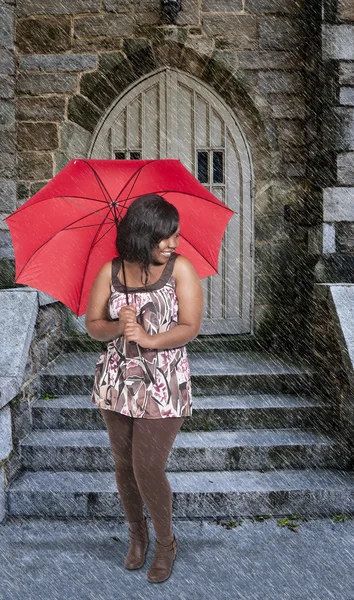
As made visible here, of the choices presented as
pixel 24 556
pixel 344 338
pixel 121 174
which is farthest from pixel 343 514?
pixel 121 174

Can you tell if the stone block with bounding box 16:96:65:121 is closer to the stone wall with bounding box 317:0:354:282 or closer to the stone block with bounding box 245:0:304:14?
the stone block with bounding box 245:0:304:14

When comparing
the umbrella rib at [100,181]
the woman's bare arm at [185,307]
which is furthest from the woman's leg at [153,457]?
the umbrella rib at [100,181]

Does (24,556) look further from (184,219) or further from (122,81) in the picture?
(122,81)

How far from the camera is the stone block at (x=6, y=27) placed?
5848 millimetres

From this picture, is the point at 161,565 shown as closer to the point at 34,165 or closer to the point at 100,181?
the point at 100,181

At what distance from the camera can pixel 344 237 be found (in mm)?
5586

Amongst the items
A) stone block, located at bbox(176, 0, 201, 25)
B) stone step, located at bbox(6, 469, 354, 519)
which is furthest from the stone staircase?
stone block, located at bbox(176, 0, 201, 25)

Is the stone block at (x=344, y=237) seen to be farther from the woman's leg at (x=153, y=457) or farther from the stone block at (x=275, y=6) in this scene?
the woman's leg at (x=153, y=457)

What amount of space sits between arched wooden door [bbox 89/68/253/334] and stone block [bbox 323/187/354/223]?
0.90 m

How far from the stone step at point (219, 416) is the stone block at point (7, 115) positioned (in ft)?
9.20

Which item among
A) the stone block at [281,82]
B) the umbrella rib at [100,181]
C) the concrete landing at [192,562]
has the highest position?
the stone block at [281,82]

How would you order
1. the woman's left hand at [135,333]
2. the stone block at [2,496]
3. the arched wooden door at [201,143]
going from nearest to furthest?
the woman's left hand at [135,333]
the stone block at [2,496]
the arched wooden door at [201,143]

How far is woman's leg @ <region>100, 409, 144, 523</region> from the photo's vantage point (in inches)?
108

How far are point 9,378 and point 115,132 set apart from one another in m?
3.24
